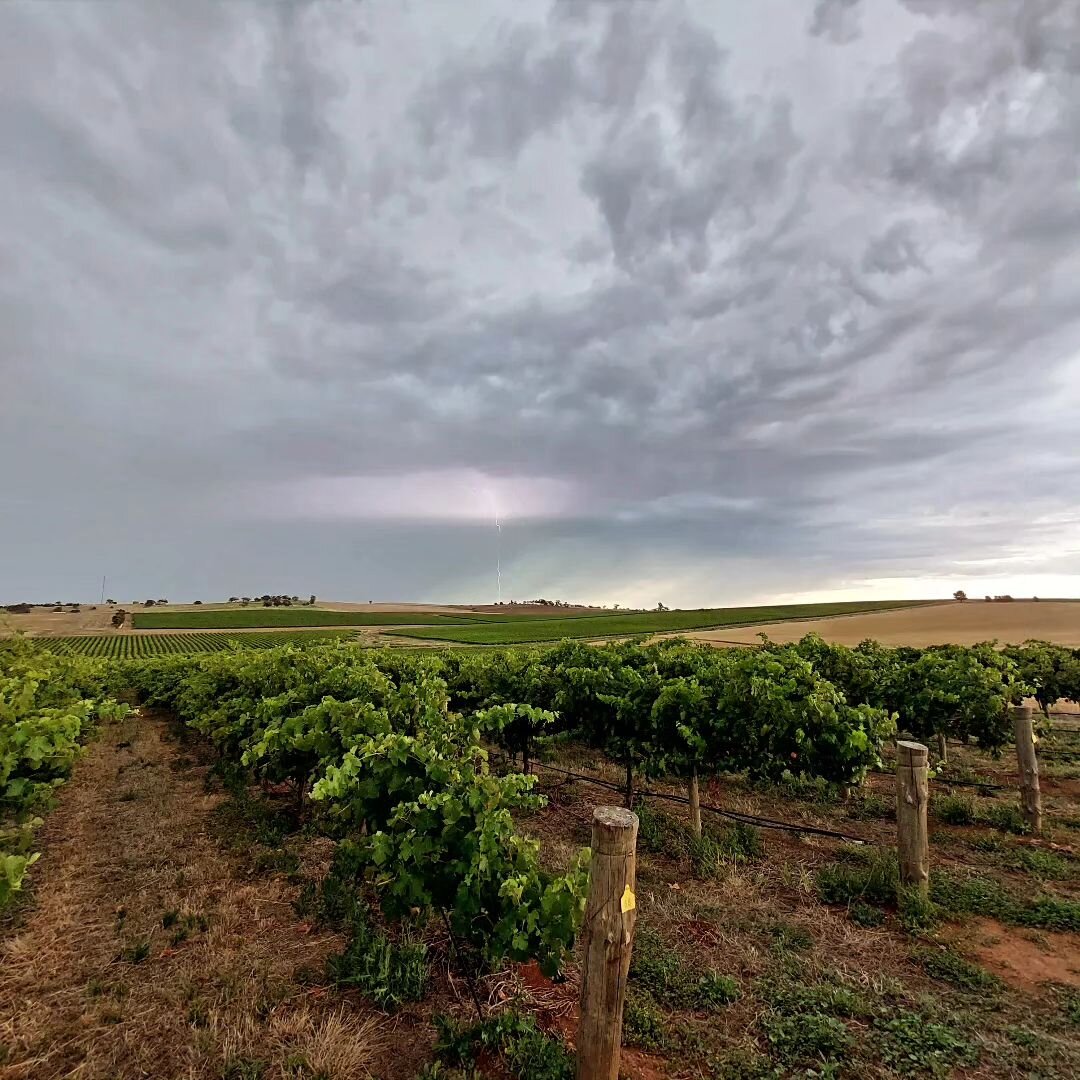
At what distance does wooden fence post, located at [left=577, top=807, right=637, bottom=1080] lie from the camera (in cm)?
343

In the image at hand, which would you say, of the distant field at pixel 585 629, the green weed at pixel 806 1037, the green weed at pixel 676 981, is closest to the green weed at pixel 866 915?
the green weed at pixel 806 1037

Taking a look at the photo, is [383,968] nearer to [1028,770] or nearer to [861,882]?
[861,882]

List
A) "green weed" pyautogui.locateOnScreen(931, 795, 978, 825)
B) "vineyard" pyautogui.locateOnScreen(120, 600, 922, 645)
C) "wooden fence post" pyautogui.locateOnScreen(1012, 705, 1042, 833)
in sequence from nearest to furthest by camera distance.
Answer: "wooden fence post" pyautogui.locateOnScreen(1012, 705, 1042, 833)
"green weed" pyautogui.locateOnScreen(931, 795, 978, 825)
"vineyard" pyautogui.locateOnScreen(120, 600, 922, 645)

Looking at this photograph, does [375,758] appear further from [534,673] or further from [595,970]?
[534,673]

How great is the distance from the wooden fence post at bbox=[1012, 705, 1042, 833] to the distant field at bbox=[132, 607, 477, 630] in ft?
301

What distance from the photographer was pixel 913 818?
650 cm

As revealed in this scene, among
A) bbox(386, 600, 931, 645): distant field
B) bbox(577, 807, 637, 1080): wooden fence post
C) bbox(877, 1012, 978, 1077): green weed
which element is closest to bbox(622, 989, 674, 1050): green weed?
bbox(577, 807, 637, 1080): wooden fence post

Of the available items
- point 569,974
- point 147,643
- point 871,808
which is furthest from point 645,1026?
point 147,643

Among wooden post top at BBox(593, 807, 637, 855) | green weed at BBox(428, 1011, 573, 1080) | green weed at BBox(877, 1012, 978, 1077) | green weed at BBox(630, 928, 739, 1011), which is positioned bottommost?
green weed at BBox(630, 928, 739, 1011)

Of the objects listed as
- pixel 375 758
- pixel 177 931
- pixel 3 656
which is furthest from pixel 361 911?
pixel 3 656

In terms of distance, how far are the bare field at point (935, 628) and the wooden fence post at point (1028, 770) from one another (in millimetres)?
39688

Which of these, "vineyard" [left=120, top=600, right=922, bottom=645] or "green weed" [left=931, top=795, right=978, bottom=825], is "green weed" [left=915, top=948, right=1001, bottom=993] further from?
"vineyard" [left=120, top=600, right=922, bottom=645]

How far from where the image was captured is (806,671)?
805 cm

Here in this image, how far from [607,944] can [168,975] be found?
13.9 ft
